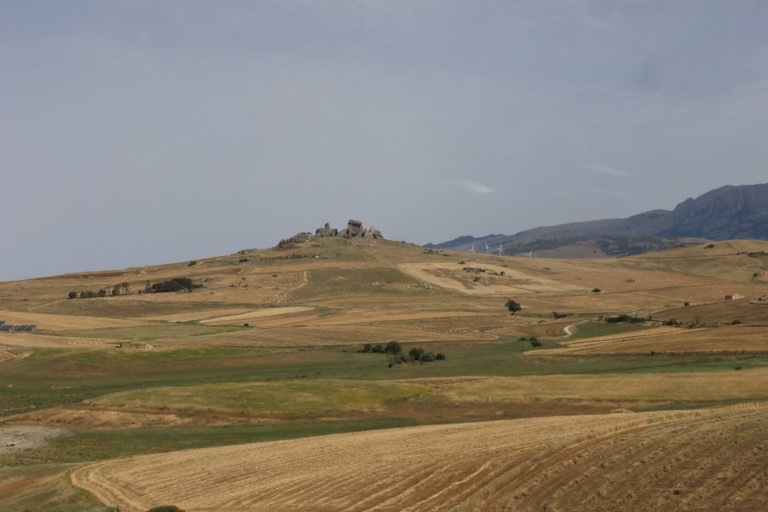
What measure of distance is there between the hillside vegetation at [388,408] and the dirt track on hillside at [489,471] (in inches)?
4.8

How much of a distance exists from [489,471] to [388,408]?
2892 cm

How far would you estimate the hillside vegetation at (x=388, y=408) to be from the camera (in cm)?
2998

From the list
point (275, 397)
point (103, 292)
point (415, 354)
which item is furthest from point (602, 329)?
point (103, 292)

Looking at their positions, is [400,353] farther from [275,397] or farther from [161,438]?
[161,438]

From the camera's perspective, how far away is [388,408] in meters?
60.1

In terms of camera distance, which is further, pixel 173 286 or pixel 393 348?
pixel 173 286

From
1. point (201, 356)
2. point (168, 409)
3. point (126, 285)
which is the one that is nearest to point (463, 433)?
point (168, 409)

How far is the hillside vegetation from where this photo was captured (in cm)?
2998

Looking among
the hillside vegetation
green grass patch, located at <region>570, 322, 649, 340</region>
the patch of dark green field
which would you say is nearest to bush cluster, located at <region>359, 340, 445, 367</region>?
the hillside vegetation

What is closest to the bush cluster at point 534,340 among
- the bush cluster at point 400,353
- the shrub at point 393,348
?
the bush cluster at point 400,353

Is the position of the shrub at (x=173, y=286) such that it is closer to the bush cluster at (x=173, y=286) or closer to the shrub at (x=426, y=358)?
the bush cluster at (x=173, y=286)

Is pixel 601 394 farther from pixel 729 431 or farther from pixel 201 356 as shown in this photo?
pixel 201 356

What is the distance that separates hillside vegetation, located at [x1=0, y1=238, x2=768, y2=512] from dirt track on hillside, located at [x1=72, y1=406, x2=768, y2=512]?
0.40 feet

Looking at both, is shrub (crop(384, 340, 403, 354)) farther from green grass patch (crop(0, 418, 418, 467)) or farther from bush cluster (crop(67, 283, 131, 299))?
bush cluster (crop(67, 283, 131, 299))
